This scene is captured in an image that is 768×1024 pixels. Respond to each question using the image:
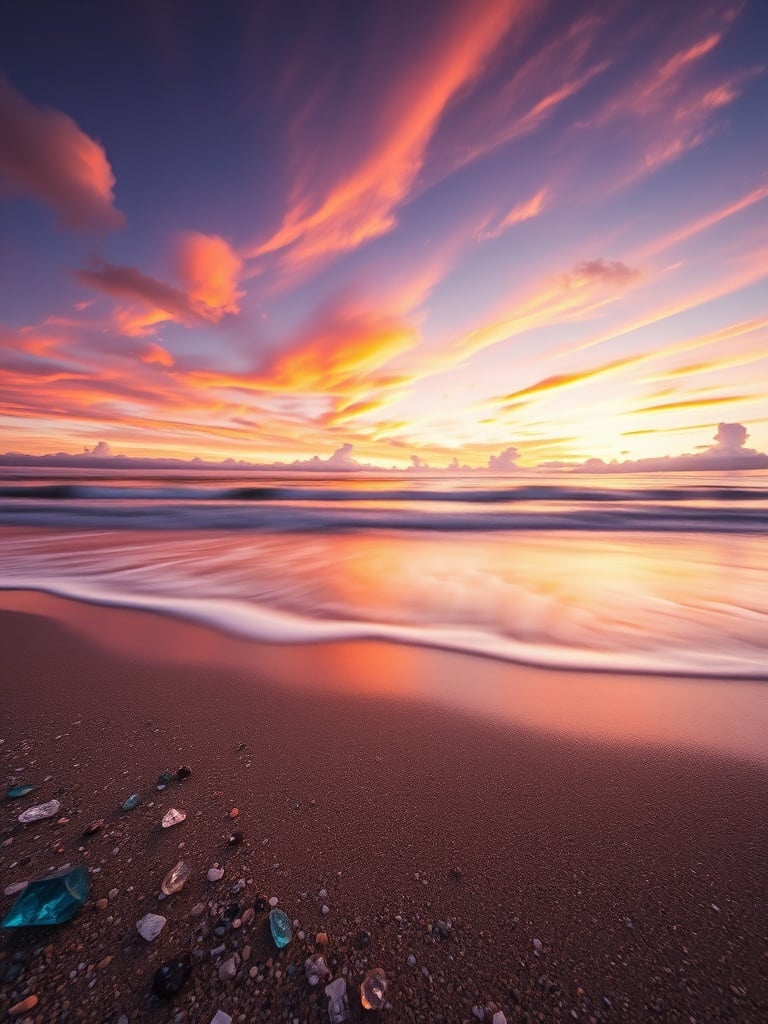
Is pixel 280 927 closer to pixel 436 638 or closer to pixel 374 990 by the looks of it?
pixel 374 990

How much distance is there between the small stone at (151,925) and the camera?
108cm

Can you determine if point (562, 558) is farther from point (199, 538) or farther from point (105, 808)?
point (199, 538)

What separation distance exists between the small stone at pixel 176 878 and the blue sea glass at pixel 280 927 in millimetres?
302

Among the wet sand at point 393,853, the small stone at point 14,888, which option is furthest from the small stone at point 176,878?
the small stone at point 14,888

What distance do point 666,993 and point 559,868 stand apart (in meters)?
0.35

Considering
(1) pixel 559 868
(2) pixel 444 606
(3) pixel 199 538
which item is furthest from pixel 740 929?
(3) pixel 199 538

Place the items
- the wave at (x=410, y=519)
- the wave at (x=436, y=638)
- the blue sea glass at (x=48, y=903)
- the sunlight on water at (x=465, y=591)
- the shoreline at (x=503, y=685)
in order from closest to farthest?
the blue sea glass at (x=48, y=903) → the shoreline at (x=503, y=685) → the wave at (x=436, y=638) → the sunlight on water at (x=465, y=591) → the wave at (x=410, y=519)

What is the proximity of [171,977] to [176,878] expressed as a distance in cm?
29

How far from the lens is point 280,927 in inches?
43.8

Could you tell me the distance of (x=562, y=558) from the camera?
738cm

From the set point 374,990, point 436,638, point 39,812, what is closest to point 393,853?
point 374,990

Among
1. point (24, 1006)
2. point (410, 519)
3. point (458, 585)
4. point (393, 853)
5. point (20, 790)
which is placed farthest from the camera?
point (410, 519)

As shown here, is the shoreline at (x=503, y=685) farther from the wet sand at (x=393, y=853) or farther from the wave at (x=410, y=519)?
the wave at (x=410, y=519)

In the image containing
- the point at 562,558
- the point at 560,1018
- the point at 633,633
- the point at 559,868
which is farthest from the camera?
the point at 562,558
